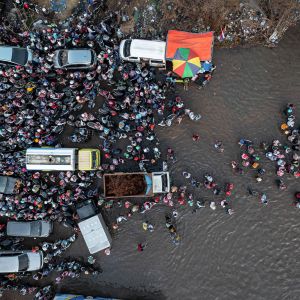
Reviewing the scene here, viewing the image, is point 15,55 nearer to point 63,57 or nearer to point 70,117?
point 63,57

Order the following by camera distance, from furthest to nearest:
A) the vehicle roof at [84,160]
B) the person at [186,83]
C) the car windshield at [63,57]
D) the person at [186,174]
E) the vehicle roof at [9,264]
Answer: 1. the person at [186,83]
2. the car windshield at [63,57]
3. the person at [186,174]
4. the vehicle roof at [9,264]
5. the vehicle roof at [84,160]

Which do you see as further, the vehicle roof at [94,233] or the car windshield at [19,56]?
the car windshield at [19,56]

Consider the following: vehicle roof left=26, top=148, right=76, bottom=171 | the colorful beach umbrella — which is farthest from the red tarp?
vehicle roof left=26, top=148, right=76, bottom=171

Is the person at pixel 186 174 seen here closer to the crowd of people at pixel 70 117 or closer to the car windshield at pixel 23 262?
the crowd of people at pixel 70 117

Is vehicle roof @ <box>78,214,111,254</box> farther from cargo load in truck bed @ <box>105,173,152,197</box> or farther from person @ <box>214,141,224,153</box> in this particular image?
person @ <box>214,141,224,153</box>

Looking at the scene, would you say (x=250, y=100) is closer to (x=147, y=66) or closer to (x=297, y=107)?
(x=297, y=107)

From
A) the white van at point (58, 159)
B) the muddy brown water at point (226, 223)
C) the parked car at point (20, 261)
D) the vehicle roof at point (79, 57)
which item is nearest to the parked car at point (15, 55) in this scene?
the vehicle roof at point (79, 57)

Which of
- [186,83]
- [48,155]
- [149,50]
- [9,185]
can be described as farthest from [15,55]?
[186,83]
